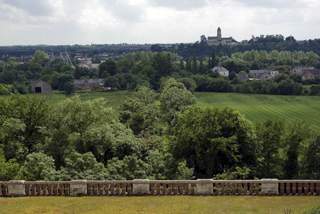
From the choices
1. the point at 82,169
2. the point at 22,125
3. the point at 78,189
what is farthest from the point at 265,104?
the point at 78,189

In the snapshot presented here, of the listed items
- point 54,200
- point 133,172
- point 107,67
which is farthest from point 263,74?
point 54,200

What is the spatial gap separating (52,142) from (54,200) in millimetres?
18988

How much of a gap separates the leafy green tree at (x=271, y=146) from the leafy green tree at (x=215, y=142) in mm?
1582

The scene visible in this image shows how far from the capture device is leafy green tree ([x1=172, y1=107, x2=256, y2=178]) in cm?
3809

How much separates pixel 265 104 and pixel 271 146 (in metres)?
75.3

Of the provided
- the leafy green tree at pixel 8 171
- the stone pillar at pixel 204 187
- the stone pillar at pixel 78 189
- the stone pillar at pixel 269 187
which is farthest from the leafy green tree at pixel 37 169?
the stone pillar at pixel 269 187

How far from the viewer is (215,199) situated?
21.4 metres

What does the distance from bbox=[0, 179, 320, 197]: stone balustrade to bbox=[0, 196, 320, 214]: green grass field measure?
A: 0.52 m

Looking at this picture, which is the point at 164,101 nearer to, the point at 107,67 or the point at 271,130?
the point at 271,130

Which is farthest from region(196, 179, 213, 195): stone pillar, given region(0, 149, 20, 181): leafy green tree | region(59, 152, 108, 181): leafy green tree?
region(0, 149, 20, 181): leafy green tree

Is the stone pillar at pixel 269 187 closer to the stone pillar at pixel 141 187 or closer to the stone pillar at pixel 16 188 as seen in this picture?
the stone pillar at pixel 141 187

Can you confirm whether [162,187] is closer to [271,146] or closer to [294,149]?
[271,146]

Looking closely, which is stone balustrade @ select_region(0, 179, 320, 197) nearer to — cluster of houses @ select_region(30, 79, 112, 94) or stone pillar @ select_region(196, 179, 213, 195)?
stone pillar @ select_region(196, 179, 213, 195)

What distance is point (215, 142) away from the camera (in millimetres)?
38281
